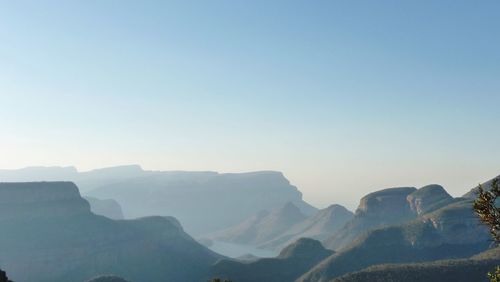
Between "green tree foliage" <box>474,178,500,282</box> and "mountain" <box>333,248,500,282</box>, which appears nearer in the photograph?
"green tree foliage" <box>474,178,500,282</box>

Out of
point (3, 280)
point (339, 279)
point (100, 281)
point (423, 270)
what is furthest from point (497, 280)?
point (100, 281)

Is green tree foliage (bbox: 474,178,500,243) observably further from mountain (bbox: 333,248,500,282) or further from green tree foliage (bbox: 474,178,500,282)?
mountain (bbox: 333,248,500,282)

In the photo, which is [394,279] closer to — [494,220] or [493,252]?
[493,252]

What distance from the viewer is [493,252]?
186 meters

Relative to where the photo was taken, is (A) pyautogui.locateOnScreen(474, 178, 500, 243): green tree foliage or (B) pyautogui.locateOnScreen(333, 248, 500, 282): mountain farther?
(B) pyautogui.locateOnScreen(333, 248, 500, 282): mountain

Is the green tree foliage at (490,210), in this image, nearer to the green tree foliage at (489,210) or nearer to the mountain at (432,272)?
the green tree foliage at (489,210)

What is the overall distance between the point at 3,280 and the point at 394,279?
12712 cm

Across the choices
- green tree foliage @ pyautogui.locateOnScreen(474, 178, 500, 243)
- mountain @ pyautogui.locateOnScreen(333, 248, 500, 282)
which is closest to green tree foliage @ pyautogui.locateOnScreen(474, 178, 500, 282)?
green tree foliage @ pyautogui.locateOnScreen(474, 178, 500, 243)

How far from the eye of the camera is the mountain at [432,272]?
534ft

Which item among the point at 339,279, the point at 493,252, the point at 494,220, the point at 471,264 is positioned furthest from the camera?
the point at 493,252

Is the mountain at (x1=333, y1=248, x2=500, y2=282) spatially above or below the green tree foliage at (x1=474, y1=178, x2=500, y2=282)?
below

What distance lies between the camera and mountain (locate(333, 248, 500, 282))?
16275 cm

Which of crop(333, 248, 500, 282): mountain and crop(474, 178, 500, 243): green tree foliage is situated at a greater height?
crop(474, 178, 500, 243): green tree foliage

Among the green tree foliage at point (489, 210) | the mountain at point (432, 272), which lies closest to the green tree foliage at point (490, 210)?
the green tree foliage at point (489, 210)
